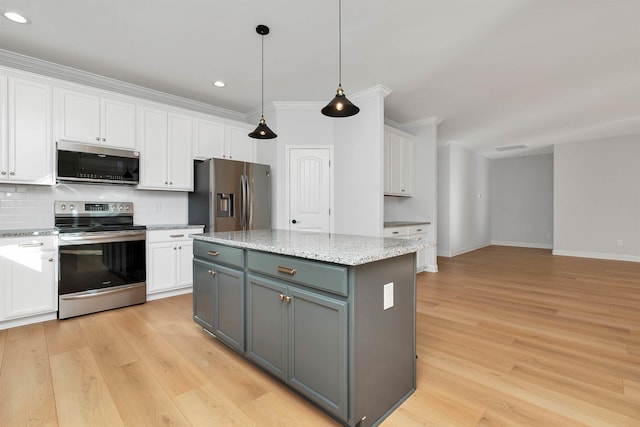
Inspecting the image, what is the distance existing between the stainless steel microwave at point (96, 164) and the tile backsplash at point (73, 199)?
0.96ft

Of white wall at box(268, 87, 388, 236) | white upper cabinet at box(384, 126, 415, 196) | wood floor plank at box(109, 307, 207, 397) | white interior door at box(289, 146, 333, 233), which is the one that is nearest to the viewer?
wood floor plank at box(109, 307, 207, 397)

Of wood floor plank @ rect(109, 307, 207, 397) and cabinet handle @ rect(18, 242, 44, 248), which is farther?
cabinet handle @ rect(18, 242, 44, 248)

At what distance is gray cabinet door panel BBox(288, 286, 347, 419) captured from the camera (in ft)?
4.79

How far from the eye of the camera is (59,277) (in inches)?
118

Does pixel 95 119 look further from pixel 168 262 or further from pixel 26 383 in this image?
pixel 26 383

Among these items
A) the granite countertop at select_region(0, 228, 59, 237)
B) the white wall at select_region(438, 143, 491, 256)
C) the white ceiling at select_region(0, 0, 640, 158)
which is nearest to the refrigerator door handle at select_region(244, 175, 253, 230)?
the white ceiling at select_region(0, 0, 640, 158)

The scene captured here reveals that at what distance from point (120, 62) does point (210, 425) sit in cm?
366

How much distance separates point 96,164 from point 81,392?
2465 mm

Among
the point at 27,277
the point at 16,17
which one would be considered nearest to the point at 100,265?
the point at 27,277

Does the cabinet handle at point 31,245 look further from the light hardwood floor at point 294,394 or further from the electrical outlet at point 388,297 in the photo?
the electrical outlet at point 388,297

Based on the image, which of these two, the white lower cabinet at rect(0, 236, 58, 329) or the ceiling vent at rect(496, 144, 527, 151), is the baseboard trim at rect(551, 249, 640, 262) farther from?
the white lower cabinet at rect(0, 236, 58, 329)

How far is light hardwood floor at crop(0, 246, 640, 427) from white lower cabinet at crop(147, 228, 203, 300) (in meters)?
0.28

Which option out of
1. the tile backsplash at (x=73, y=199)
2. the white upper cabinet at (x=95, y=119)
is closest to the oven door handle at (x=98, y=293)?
the tile backsplash at (x=73, y=199)

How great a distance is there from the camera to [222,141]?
436 cm
